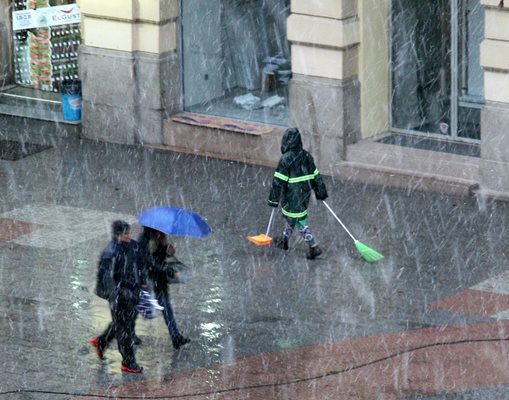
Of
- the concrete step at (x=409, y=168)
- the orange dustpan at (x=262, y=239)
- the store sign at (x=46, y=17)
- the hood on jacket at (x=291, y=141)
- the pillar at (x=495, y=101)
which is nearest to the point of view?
the hood on jacket at (x=291, y=141)

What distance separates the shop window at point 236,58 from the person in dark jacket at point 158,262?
8051 mm

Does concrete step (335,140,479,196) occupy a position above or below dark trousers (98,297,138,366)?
below

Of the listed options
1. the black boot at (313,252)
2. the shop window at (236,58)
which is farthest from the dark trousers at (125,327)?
the shop window at (236,58)

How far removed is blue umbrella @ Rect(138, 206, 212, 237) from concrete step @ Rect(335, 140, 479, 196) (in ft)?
20.8

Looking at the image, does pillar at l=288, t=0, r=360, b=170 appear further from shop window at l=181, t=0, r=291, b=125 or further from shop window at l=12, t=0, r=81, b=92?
shop window at l=12, t=0, r=81, b=92

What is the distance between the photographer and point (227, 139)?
20.5m

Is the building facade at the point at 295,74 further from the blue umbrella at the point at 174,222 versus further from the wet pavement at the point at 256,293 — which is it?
the blue umbrella at the point at 174,222

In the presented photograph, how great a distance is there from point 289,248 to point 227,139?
14.1 ft

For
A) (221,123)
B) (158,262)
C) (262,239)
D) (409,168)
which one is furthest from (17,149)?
(158,262)

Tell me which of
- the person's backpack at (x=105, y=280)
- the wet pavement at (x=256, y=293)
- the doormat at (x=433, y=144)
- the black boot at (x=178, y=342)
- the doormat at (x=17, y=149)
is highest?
the person's backpack at (x=105, y=280)

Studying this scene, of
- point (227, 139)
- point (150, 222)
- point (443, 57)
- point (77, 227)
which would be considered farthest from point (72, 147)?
point (150, 222)

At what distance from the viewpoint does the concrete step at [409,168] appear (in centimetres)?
1844

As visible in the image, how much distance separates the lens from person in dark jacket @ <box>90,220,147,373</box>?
12438 millimetres

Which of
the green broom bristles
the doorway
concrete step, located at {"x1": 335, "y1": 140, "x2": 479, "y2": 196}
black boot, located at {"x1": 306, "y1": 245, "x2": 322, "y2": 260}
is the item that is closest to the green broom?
the green broom bristles
